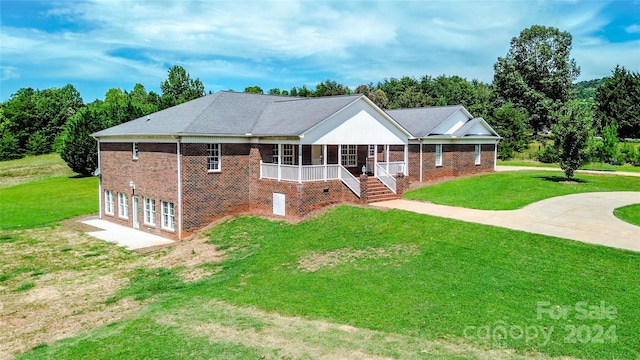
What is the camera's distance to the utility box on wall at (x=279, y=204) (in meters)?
22.1

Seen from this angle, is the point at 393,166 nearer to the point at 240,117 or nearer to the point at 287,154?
the point at 287,154

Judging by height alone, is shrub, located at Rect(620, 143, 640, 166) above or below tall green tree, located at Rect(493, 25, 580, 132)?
below

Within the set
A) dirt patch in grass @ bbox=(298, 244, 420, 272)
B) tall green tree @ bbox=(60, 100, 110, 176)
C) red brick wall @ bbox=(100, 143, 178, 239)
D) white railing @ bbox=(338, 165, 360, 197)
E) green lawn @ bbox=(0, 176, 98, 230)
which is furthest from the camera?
tall green tree @ bbox=(60, 100, 110, 176)

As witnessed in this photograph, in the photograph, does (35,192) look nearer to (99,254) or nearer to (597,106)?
(99,254)

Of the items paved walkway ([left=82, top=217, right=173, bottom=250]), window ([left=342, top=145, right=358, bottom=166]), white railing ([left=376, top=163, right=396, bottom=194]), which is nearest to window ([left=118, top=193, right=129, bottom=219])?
paved walkway ([left=82, top=217, right=173, bottom=250])

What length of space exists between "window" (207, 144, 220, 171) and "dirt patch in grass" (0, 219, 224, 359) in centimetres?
391

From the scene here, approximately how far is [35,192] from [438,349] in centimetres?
4277

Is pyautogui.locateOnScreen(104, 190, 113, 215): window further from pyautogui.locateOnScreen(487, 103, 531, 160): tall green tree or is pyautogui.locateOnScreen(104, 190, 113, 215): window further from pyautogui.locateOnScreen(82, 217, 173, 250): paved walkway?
pyautogui.locateOnScreen(487, 103, 531, 160): tall green tree

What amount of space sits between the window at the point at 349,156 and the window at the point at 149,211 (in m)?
11.1

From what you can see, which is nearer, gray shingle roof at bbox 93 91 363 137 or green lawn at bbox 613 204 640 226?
green lawn at bbox 613 204 640 226

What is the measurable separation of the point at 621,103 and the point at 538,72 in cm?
1143

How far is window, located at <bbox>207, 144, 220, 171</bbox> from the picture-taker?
22.5 metres

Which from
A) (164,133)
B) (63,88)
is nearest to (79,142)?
(164,133)

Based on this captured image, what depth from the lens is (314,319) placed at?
10.7 meters
